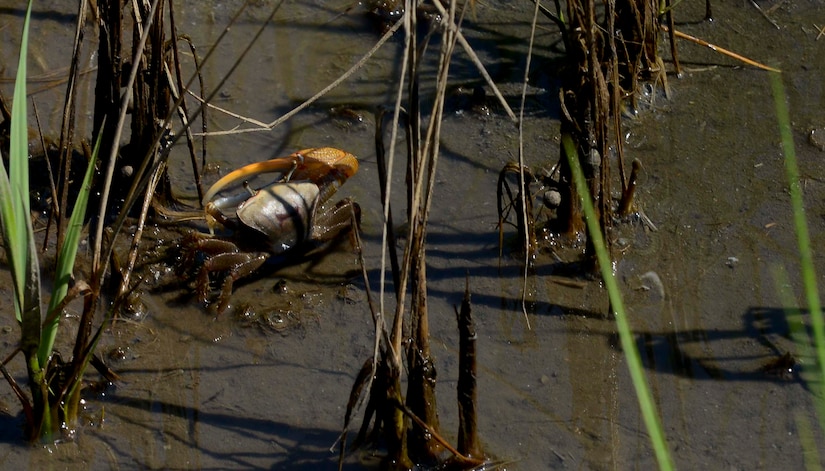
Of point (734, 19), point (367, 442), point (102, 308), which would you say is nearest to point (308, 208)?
point (102, 308)

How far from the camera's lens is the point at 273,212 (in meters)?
3.85

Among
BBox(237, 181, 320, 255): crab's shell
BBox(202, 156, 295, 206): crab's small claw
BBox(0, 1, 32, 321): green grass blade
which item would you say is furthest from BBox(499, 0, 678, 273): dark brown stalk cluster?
BBox(0, 1, 32, 321): green grass blade

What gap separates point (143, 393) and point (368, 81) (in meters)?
2.07

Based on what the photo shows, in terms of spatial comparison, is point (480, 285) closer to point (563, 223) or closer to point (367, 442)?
point (563, 223)

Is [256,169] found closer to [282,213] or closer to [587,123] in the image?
[282,213]

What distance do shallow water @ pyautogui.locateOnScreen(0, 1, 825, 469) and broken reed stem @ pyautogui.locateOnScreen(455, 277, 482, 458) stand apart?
0.60ft

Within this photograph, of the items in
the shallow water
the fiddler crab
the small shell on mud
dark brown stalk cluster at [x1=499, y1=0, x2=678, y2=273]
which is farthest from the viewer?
the small shell on mud

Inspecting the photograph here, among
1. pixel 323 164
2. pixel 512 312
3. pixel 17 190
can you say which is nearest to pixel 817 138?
pixel 512 312

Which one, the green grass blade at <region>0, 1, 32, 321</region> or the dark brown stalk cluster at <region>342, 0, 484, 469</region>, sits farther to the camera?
the green grass blade at <region>0, 1, 32, 321</region>

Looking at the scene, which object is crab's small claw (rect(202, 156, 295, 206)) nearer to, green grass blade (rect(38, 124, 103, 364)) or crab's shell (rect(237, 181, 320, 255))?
crab's shell (rect(237, 181, 320, 255))

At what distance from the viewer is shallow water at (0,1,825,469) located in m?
3.16

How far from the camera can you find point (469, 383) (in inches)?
111

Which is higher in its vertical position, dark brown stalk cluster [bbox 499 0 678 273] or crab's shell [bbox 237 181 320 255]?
dark brown stalk cluster [bbox 499 0 678 273]

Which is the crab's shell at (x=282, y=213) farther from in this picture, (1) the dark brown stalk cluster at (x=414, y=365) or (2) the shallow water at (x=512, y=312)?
(1) the dark brown stalk cluster at (x=414, y=365)
